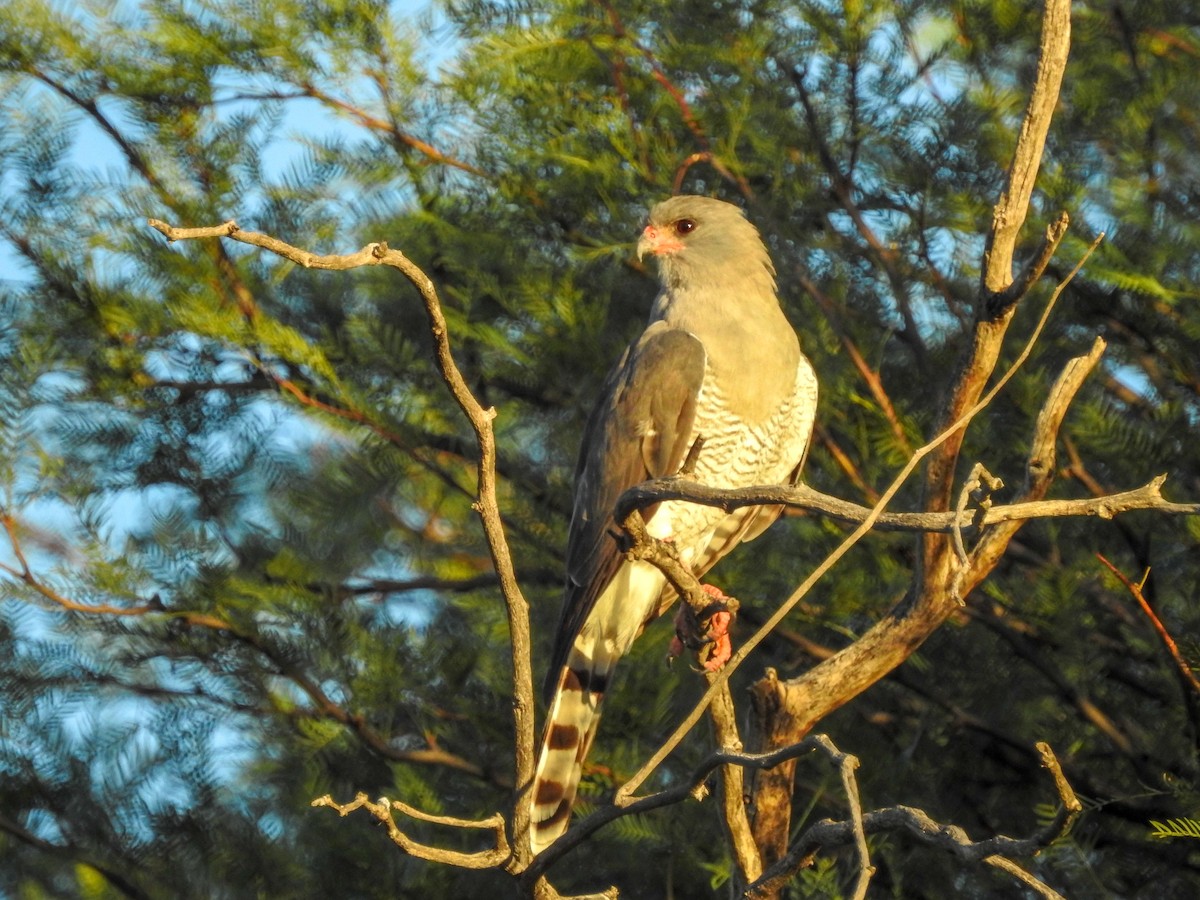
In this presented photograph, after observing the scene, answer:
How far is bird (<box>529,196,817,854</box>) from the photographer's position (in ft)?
12.6

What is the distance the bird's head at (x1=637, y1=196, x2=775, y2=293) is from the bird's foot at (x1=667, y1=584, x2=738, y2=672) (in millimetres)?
1045

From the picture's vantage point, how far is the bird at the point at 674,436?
3.83m

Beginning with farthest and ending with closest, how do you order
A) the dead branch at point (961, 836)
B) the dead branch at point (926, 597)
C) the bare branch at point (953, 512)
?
the dead branch at point (926, 597), the bare branch at point (953, 512), the dead branch at point (961, 836)

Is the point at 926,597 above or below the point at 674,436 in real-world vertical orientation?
below

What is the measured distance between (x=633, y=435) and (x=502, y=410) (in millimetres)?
1090

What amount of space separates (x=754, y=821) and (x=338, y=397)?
1857 millimetres

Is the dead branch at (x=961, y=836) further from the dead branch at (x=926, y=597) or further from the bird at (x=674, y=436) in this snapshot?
the bird at (x=674, y=436)

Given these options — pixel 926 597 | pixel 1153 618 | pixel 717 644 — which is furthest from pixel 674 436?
pixel 1153 618

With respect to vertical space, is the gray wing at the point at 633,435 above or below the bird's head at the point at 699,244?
below

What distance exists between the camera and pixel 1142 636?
13.6ft

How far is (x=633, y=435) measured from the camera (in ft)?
12.9

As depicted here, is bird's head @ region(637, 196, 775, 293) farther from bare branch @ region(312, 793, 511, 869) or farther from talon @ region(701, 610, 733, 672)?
bare branch @ region(312, 793, 511, 869)

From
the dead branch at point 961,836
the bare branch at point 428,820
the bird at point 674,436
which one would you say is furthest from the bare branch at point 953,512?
the bird at point 674,436

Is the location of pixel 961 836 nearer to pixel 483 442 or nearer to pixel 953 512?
pixel 953 512
